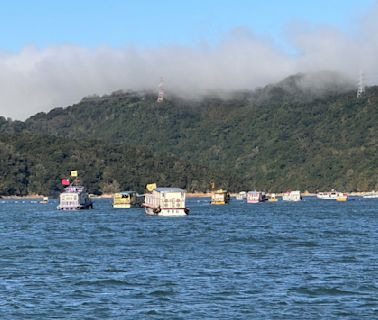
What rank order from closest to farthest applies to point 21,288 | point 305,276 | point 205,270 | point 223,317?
point 223,317 < point 21,288 < point 305,276 < point 205,270

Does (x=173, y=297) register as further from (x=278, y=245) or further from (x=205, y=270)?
(x=278, y=245)

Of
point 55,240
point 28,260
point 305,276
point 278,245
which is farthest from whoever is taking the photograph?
point 55,240

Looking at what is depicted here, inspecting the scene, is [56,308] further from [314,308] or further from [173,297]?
[314,308]

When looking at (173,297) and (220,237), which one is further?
(220,237)

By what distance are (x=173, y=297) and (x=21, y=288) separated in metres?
12.5

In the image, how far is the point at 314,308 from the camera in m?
63.9

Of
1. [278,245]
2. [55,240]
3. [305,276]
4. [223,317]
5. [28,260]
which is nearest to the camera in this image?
[223,317]

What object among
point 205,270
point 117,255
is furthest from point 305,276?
point 117,255

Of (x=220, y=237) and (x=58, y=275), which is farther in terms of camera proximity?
(x=220, y=237)

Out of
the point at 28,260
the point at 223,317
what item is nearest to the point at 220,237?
the point at 28,260

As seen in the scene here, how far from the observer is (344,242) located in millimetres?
121562

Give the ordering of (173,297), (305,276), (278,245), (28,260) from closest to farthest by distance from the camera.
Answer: (173,297), (305,276), (28,260), (278,245)

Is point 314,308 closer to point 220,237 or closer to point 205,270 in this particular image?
point 205,270

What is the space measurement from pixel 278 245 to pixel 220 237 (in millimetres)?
17840
